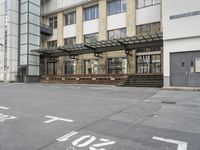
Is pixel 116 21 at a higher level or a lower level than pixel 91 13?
Answer: lower

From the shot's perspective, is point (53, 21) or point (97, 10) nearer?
point (97, 10)

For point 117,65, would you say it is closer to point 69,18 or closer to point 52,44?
point 69,18

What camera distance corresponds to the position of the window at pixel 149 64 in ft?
81.9

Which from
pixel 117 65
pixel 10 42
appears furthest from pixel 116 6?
pixel 10 42

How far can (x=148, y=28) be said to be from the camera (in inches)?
1023

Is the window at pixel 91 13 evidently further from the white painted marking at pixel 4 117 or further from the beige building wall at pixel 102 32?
the white painted marking at pixel 4 117

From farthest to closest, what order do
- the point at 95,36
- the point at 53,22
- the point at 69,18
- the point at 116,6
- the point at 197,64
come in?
the point at 53,22 → the point at 69,18 → the point at 95,36 → the point at 116,6 → the point at 197,64

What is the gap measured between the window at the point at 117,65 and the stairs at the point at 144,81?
15.9ft

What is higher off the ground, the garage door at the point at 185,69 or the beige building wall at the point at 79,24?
the beige building wall at the point at 79,24

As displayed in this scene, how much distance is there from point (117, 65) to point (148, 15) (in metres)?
7.97

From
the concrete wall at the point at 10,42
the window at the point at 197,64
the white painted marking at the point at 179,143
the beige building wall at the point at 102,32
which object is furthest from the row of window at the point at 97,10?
the white painted marking at the point at 179,143

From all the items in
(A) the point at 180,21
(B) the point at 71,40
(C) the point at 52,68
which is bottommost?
(C) the point at 52,68

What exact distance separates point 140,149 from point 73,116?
3324mm

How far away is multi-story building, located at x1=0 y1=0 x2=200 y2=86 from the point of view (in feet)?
81.8
